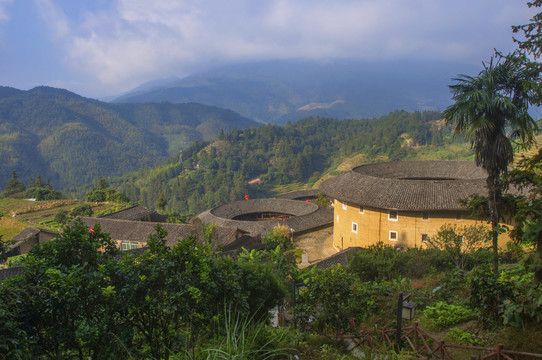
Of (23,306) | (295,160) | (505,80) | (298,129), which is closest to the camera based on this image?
(23,306)

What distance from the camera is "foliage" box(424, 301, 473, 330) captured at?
7676 mm

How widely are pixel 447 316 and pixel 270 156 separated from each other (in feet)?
384

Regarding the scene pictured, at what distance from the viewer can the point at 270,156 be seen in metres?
124

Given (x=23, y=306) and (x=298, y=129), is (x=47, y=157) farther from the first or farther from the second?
(x=23, y=306)

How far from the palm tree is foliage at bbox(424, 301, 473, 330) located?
175 centimetres

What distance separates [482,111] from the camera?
9.34 m

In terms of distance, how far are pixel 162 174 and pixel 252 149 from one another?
104 feet

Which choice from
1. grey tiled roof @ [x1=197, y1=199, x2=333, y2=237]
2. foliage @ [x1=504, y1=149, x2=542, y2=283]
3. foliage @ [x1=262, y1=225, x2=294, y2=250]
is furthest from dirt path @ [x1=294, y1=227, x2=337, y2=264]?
foliage @ [x1=504, y1=149, x2=542, y2=283]

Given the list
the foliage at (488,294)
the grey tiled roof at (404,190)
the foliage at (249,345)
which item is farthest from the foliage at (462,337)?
the grey tiled roof at (404,190)

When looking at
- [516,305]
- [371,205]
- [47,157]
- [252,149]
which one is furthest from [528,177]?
[47,157]

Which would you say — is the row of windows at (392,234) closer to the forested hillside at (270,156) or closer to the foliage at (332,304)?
the foliage at (332,304)

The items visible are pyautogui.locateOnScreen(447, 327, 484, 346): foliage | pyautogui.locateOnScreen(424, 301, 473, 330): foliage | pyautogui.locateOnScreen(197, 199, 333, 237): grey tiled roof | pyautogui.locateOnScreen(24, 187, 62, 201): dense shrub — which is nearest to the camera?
pyautogui.locateOnScreen(447, 327, 484, 346): foliage

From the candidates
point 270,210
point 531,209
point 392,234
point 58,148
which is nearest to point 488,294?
point 531,209

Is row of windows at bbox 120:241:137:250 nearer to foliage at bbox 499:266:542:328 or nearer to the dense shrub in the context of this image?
foliage at bbox 499:266:542:328
